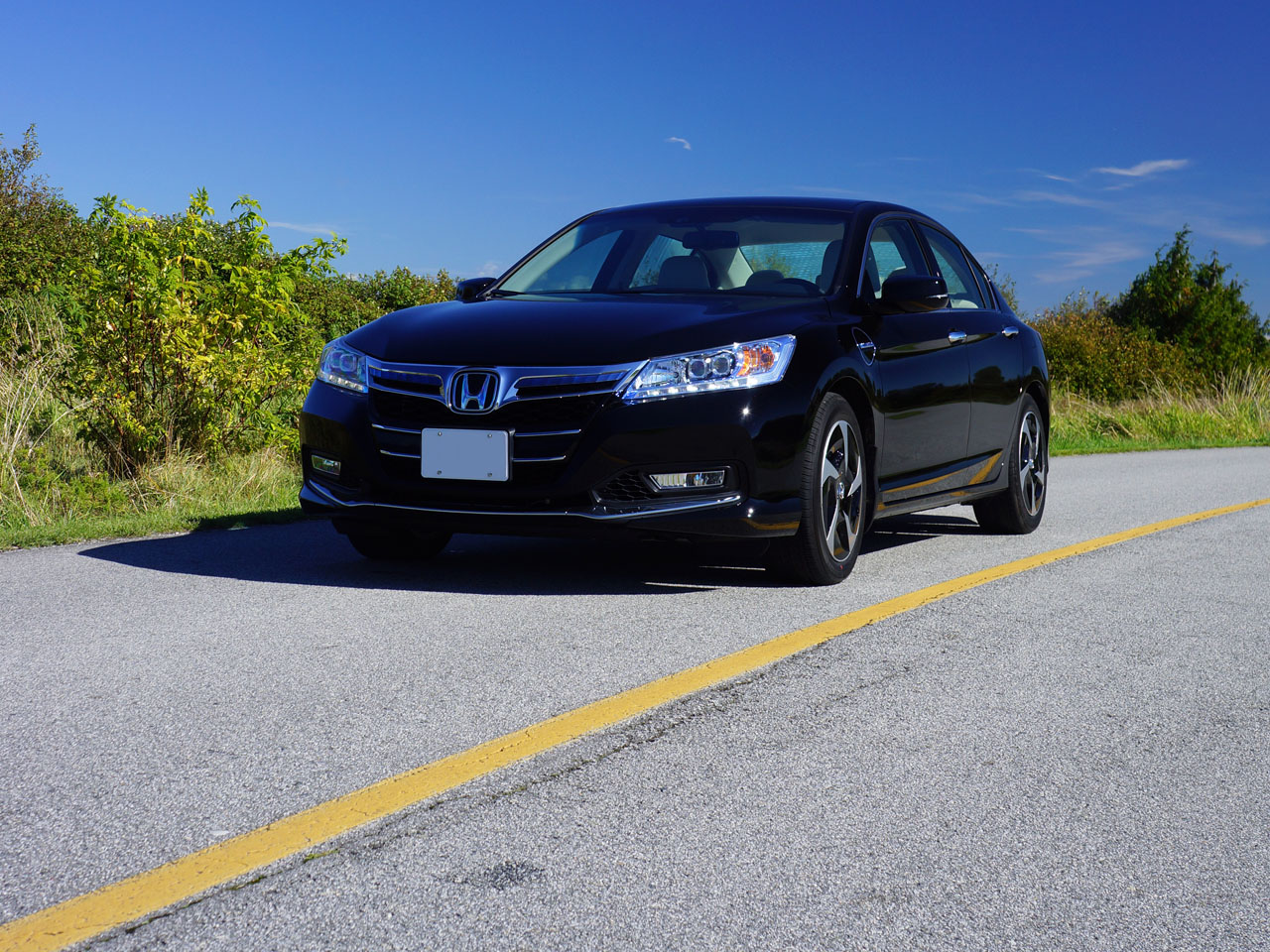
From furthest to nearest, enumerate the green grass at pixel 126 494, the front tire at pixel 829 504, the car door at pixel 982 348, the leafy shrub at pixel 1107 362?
the leafy shrub at pixel 1107 362, the green grass at pixel 126 494, the car door at pixel 982 348, the front tire at pixel 829 504

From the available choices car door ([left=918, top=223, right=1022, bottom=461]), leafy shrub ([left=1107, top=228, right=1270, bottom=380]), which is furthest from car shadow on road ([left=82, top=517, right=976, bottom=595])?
leafy shrub ([left=1107, top=228, right=1270, bottom=380])

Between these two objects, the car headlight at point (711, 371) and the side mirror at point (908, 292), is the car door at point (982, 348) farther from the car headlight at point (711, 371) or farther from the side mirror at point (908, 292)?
the car headlight at point (711, 371)

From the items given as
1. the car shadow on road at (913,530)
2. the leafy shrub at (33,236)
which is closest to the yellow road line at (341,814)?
the car shadow on road at (913,530)

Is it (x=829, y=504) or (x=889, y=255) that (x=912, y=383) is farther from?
(x=829, y=504)

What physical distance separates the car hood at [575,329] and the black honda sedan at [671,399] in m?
0.01

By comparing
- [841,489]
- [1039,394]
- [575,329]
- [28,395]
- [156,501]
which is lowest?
[156,501]

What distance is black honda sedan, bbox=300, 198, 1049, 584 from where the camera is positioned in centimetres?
518

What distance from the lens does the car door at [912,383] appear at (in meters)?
6.16

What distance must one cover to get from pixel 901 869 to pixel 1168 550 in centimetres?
501

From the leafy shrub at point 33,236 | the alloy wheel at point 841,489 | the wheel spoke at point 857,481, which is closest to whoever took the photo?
the alloy wheel at point 841,489

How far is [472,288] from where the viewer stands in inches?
270

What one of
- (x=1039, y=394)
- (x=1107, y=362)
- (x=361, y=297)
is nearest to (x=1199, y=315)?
(x=1107, y=362)

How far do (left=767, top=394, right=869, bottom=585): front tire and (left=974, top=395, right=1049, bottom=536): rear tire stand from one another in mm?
1984

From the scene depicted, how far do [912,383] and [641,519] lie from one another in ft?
5.93
